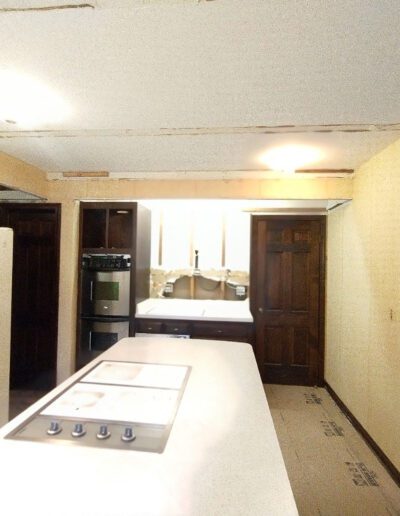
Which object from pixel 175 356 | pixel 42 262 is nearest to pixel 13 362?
pixel 42 262

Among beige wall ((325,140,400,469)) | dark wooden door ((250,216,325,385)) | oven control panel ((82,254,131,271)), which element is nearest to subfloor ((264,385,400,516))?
beige wall ((325,140,400,469))

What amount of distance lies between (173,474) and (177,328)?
2.61 meters

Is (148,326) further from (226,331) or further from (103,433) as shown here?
(103,433)

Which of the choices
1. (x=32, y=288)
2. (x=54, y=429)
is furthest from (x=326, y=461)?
(x=32, y=288)

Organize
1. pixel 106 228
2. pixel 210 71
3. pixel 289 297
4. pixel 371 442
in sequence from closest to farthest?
pixel 210 71
pixel 371 442
pixel 106 228
pixel 289 297

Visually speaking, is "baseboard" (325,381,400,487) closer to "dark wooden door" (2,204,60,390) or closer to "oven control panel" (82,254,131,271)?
"oven control panel" (82,254,131,271)

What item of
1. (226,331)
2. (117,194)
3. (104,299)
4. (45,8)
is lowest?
(226,331)

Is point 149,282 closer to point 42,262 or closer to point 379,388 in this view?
point 42,262

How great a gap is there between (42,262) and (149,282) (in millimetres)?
1315

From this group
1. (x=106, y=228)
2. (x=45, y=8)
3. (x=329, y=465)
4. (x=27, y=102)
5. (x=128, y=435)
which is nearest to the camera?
(x=128, y=435)

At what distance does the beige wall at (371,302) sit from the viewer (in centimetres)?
225

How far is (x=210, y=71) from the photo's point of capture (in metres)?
1.47

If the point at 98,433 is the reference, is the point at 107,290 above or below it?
above

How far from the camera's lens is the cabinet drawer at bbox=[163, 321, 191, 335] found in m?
3.40
